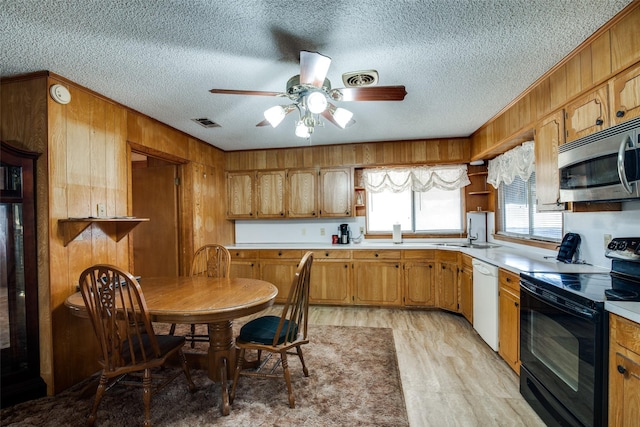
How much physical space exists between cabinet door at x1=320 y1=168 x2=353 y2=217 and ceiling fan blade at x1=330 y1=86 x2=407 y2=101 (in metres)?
2.34

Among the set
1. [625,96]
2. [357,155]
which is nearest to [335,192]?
[357,155]

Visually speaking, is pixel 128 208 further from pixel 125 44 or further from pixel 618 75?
pixel 618 75

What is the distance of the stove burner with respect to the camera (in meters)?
1.38

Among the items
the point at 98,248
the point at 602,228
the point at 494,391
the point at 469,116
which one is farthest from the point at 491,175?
the point at 98,248

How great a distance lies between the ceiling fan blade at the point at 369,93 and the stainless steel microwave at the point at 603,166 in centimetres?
110

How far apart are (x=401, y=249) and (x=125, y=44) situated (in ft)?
11.1

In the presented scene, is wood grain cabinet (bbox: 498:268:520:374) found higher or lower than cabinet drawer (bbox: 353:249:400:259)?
lower

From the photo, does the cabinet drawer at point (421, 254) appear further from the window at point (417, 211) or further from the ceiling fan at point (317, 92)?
the ceiling fan at point (317, 92)

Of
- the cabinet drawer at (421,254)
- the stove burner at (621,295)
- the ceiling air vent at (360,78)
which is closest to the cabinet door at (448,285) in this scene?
the cabinet drawer at (421,254)

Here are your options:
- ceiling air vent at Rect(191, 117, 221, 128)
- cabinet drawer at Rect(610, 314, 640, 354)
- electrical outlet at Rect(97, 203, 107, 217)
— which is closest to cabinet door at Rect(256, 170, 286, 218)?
ceiling air vent at Rect(191, 117, 221, 128)

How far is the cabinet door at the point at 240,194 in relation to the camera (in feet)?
14.9

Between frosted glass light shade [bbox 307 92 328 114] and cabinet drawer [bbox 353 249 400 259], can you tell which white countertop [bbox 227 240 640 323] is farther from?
frosted glass light shade [bbox 307 92 328 114]

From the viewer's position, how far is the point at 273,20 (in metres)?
1.57

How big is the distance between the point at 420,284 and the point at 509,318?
152cm
